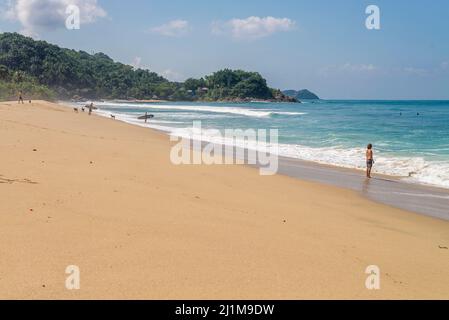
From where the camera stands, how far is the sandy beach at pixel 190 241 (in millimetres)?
3986

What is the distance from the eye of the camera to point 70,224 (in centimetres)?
525

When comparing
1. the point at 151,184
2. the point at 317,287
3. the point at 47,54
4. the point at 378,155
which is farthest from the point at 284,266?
the point at 47,54

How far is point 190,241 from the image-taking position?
5203 mm

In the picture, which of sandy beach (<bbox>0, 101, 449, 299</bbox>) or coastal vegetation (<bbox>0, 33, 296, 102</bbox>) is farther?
coastal vegetation (<bbox>0, 33, 296, 102</bbox>)

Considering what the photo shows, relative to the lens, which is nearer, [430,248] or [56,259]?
[56,259]

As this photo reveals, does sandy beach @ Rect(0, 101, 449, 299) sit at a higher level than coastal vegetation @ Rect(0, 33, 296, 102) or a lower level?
lower

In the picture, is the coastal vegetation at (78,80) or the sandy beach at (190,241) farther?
the coastal vegetation at (78,80)

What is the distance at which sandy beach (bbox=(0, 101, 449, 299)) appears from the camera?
13.1 ft

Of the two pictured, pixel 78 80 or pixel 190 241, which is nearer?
pixel 190 241

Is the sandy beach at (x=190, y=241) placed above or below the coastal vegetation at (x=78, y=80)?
below

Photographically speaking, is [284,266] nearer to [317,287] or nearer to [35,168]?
[317,287]

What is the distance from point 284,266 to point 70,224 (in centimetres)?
272

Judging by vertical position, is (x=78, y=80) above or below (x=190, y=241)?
above
